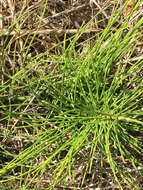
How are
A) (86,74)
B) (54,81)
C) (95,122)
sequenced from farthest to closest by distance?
(54,81) → (86,74) → (95,122)

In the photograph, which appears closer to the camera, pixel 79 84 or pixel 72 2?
pixel 79 84

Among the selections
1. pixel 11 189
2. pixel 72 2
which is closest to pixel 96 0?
pixel 72 2

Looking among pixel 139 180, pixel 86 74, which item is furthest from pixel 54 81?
pixel 139 180

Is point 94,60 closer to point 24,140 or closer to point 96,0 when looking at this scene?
point 96,0

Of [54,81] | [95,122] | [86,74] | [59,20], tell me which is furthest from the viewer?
[59,20]

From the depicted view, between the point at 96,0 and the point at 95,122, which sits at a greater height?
the point at 96,0

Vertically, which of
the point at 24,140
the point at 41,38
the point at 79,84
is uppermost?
the point at 41,38

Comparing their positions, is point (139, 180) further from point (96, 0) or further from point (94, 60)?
point (96, 0)
